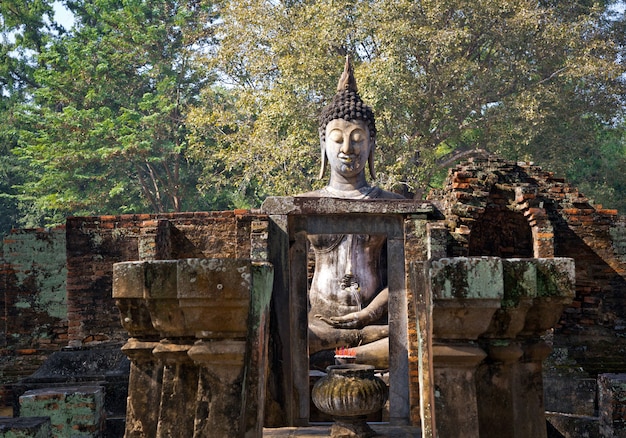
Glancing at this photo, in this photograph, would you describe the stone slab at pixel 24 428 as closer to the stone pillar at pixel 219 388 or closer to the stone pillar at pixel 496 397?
the stone pillar at pixel 219 388

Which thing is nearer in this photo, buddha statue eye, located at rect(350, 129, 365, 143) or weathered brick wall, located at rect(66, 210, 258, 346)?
buddha statue eye, located at rect(350, 129, 365, 143)

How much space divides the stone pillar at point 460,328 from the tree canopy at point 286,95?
490 inches

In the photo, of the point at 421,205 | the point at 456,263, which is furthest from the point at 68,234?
the point at 456,263

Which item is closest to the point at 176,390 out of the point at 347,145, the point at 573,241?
the point at 347,145

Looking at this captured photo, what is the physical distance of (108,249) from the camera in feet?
34.6

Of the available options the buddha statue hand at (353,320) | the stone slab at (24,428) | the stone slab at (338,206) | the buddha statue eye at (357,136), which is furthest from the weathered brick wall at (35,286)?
the stone slab at (24,428)

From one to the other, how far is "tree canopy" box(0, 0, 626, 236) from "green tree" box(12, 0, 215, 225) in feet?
0.19

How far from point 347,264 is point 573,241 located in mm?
3367

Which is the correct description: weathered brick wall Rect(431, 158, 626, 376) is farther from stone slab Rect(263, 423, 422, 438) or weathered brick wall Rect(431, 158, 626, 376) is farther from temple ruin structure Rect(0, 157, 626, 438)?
stone slab Rect(263, 423, 422, 438)

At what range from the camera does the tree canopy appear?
1662cm

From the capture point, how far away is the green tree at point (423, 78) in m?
16.4

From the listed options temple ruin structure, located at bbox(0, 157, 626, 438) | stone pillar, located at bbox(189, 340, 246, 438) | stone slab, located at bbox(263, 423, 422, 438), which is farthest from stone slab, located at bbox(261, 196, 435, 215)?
stone pillar, located at bbox(189, 340, 246, 438)

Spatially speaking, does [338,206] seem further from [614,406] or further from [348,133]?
[614,406]

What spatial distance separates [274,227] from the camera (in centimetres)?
693
